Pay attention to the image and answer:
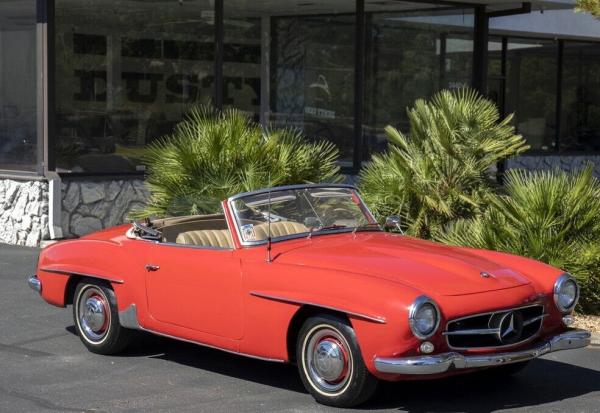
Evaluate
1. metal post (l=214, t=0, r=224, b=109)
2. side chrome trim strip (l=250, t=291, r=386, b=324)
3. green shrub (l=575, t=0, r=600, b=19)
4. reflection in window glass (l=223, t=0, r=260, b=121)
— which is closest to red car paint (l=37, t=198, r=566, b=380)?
side chrome trim strip (l=250, t=291, r=386, b=324)

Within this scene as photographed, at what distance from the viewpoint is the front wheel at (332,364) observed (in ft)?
20.6

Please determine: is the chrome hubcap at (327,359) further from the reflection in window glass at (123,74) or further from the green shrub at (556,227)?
the reflection in window glass at (123,74)

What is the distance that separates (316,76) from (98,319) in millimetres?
10985

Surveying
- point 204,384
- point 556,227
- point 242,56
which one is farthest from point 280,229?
point 242,56

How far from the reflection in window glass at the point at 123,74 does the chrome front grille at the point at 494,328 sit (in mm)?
8909

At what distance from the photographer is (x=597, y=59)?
24.3 metres

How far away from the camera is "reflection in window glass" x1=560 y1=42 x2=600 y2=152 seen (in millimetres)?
23812

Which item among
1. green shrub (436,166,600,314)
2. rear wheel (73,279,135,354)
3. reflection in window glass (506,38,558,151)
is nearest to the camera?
rear wheel (73,279,135,354)

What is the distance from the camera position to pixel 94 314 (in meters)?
8.02

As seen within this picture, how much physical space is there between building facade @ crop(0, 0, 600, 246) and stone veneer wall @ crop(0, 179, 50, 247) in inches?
0.7

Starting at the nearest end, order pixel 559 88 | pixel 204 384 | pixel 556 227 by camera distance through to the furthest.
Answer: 1. pixel 204 384
2. pixel 556 227
3. pixel 559 88

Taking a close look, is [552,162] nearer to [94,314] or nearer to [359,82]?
[359,82]

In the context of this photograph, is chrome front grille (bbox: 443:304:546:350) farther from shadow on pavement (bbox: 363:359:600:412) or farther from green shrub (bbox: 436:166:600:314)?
green shrub (bbox: 436:166:600:314)

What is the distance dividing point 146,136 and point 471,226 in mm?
6703
